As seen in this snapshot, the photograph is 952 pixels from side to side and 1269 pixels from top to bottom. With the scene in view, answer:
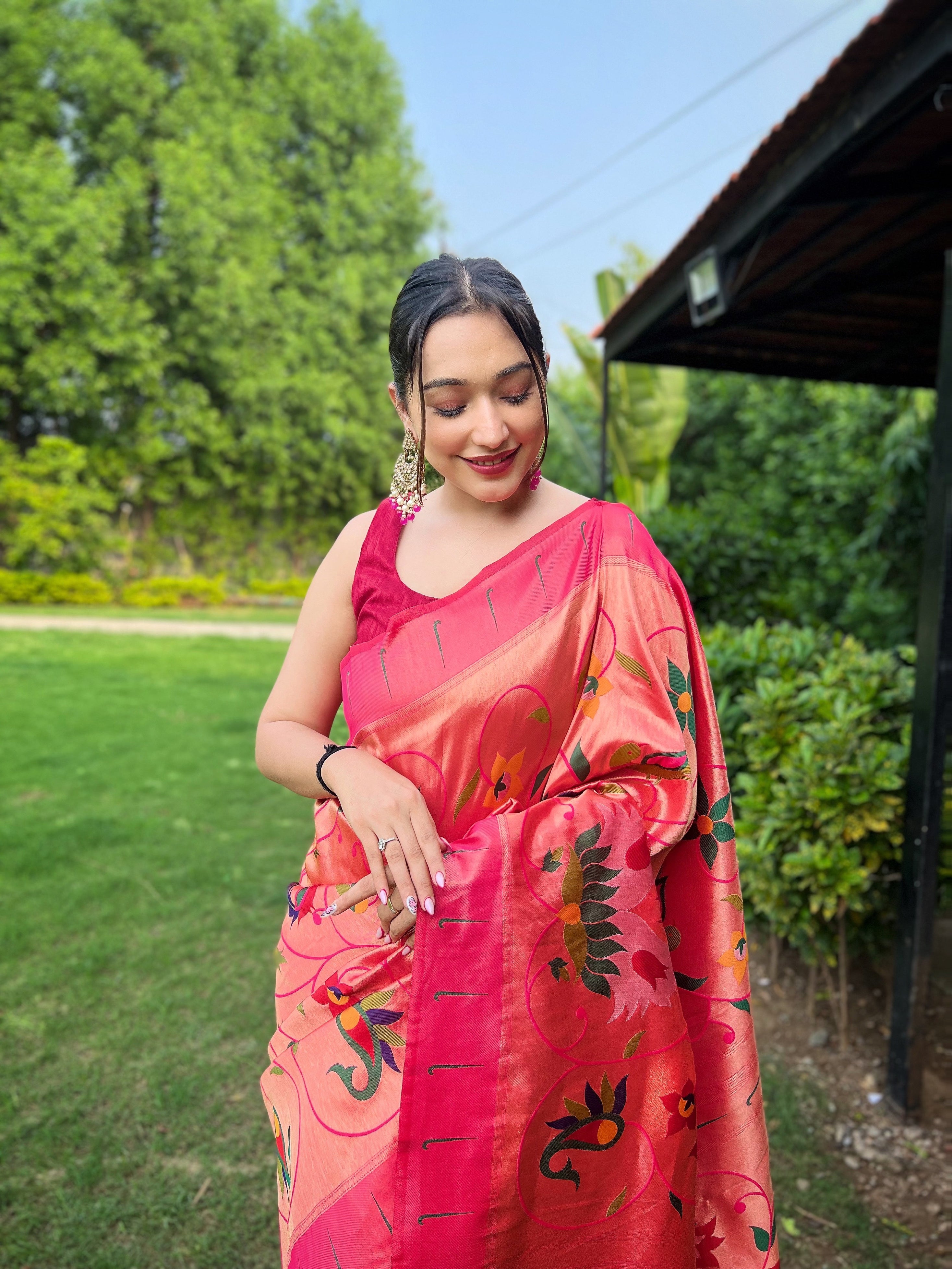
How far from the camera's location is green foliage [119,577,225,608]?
16.4 meters

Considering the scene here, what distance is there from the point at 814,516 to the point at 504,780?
1000 cm

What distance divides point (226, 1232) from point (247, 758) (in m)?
4.39

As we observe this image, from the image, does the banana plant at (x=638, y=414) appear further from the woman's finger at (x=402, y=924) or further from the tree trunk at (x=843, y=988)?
the woman's finger at (x=402, y=924)

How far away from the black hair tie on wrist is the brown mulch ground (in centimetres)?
208

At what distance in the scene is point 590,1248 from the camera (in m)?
1.15

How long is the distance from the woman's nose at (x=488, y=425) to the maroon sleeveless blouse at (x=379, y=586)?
0.25 meters

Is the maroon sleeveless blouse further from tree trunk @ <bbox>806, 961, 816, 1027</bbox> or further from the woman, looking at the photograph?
tree trunk @ <bbox>806, 961, 816, 1027</bbox>

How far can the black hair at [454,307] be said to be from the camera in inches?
47.4

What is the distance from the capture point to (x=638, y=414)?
30.7 feet

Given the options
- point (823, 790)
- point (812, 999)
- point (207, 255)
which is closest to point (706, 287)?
point (823, 790)

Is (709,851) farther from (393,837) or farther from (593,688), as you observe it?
(393,837)

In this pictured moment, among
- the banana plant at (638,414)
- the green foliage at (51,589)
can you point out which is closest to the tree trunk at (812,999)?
the banana plant at (638,414)

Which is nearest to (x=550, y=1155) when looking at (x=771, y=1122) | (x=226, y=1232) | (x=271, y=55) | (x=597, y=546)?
(x=597, y=546)

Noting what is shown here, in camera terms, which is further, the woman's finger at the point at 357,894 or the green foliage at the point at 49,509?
the green foliage at the point at 49,509
